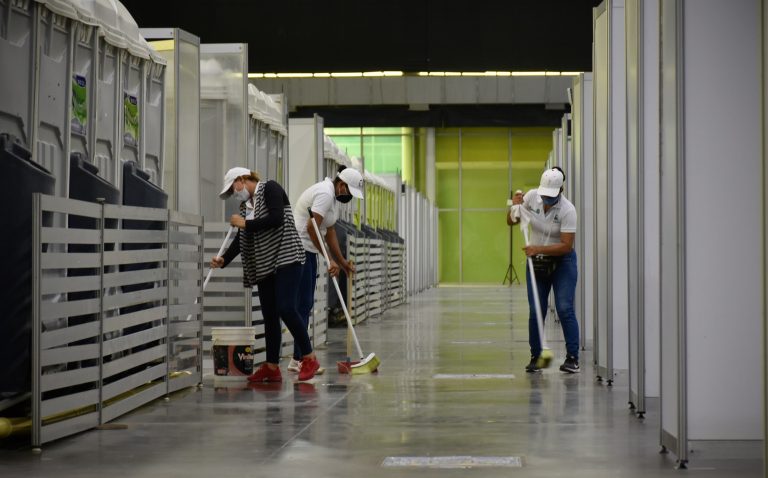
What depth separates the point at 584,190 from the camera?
467 inches

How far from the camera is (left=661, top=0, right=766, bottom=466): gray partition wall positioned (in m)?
5.44

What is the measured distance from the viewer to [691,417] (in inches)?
214

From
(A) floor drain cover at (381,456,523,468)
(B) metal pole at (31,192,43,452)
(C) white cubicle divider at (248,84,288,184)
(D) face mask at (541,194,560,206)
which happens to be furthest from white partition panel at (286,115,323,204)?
(A) floor drain cover at (381,456,523,468)

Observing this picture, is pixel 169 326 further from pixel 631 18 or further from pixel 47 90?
pixel 631 18

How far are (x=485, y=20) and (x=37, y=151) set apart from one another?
23.9m

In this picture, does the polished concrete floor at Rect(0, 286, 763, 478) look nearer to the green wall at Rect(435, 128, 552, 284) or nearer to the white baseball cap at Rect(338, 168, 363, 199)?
the white baseball cap at Rect(338, 168, 363, 199)

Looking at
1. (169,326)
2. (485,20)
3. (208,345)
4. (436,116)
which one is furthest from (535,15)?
(169,326)

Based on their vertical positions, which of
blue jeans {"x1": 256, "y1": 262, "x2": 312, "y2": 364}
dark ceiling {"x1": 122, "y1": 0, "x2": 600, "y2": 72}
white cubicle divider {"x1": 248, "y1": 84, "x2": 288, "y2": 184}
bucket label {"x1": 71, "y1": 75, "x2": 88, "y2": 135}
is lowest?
blue jeans {"x1": 256, "y1": 262, "x2": 312, "y2": 364}

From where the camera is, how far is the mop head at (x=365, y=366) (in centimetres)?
984

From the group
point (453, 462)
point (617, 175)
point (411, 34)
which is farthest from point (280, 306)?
point (411, 34)

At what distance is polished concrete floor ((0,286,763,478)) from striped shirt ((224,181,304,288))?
2.85ft

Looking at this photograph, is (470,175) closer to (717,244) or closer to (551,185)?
(551,185)

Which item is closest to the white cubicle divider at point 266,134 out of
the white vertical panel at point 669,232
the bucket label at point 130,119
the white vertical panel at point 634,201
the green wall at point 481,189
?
the bucket label at point 130,119

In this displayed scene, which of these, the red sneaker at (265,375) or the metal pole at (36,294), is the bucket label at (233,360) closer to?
the red sneaker at (265,375)
